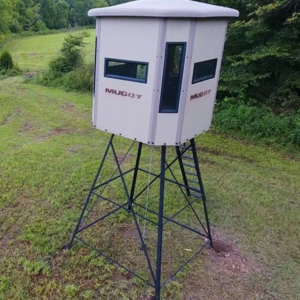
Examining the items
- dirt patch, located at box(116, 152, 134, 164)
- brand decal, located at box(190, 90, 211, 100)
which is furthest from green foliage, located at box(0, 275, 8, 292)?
dirt patch, located at box(116, 152, 134, 164)

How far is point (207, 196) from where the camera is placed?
4504 mm

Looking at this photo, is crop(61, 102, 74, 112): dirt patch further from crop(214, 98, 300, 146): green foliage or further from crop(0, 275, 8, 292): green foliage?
crop(0, 275, 8, 292): green foliage

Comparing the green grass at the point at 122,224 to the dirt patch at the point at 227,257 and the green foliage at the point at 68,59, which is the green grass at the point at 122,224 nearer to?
the dirt patch at the point at 227,257

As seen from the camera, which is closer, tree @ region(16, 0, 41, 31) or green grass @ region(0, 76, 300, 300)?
green grass @ region(0, 76, 300, 300)

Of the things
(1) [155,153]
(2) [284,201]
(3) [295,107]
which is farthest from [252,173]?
(3) [295,107]

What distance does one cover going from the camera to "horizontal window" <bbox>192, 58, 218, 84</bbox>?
2629mm

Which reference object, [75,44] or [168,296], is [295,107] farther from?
[75,44]

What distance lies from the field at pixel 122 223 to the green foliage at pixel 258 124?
1.16 ft

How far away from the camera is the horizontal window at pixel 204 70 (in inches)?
104

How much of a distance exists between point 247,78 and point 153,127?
15.5 feet

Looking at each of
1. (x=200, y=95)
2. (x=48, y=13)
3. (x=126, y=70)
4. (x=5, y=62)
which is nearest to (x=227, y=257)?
(x=200, y=95)

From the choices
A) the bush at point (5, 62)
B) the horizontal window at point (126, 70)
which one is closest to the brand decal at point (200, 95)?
the horizontal window at point (126, 70)

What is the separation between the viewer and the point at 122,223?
3867 millimetres

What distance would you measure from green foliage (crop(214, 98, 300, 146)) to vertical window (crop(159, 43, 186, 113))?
429 cm
